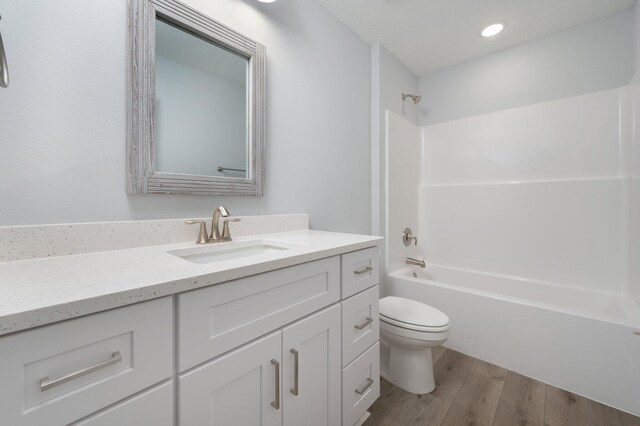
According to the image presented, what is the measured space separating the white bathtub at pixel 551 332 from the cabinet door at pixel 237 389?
5.12 ft

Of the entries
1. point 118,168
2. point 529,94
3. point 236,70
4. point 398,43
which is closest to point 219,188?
point 118,168

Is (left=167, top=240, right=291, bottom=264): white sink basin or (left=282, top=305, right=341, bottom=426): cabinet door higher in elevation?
(left=167, top=240, right=291, bottom=264): white sink basin

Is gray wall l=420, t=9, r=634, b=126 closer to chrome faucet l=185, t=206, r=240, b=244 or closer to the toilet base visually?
the toilet base

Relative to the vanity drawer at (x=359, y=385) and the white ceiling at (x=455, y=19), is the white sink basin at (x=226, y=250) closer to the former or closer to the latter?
the vanity drawer at (x=359, y=385)

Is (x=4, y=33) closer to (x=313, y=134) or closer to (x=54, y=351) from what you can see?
(x=54, y=351)

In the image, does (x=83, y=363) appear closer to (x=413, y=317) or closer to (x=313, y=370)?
(x=313, y=370)

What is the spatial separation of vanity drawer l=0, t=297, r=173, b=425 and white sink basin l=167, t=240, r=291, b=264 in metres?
0.44

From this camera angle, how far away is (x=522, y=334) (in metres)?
1.69

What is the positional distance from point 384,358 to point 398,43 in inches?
93.2

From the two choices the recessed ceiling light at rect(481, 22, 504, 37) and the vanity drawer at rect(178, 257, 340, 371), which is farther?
the recessed ceiling light at rect(481, 22, 504, 37)

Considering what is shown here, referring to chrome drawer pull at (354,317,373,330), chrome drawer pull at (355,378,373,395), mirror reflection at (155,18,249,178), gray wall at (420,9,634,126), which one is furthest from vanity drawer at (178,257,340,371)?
gray wall at (420,9,634,126)

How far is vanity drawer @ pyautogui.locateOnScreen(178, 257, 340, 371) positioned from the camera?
2.05 feet

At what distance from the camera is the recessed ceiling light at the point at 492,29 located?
1.95m

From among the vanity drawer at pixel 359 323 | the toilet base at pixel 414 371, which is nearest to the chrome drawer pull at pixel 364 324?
Result: the vanity drawer at pixel 359 323
